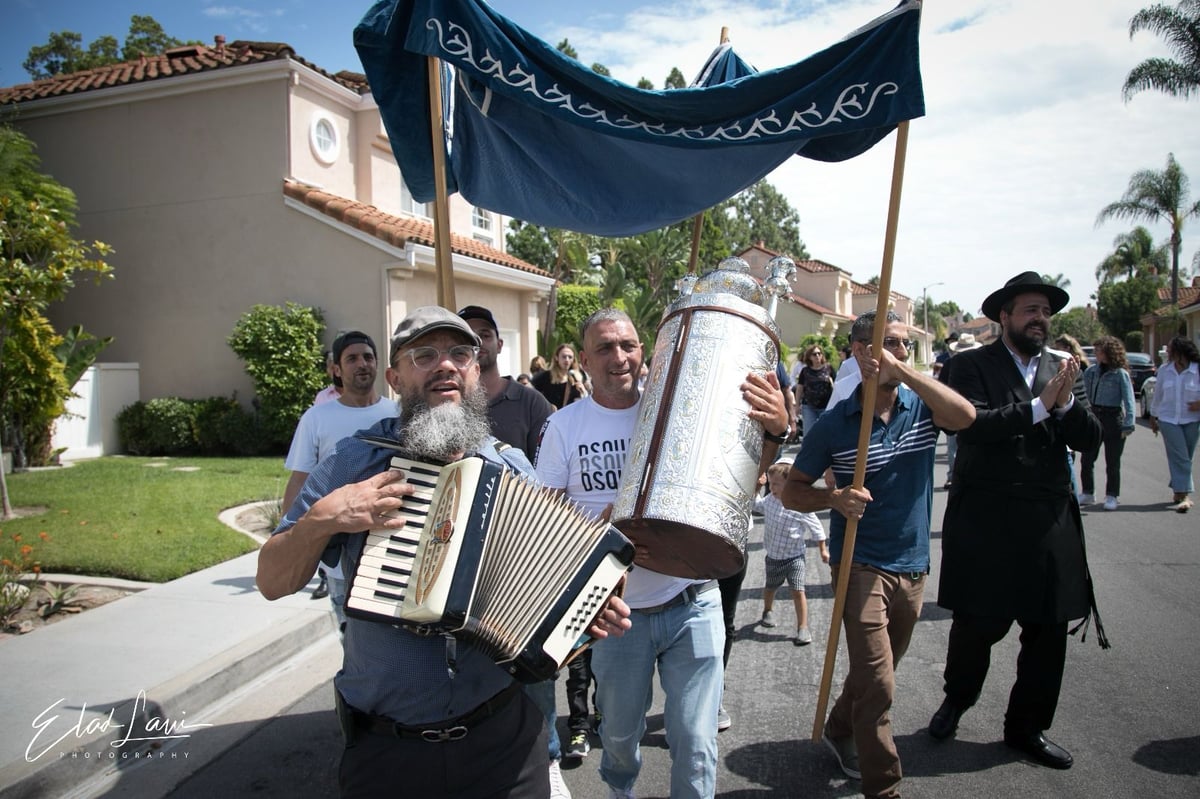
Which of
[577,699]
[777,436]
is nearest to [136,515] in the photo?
[577,699]

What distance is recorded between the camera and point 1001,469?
3.75 meters

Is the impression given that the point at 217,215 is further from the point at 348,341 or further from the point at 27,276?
the point at 348,341

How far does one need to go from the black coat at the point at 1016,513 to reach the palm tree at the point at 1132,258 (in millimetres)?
55660

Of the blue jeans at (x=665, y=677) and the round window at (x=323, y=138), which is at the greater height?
the round window at (x=323, y=138)

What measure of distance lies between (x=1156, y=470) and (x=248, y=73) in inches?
682

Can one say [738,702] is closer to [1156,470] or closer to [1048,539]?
[1048,539]

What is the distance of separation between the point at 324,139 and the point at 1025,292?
14.7m

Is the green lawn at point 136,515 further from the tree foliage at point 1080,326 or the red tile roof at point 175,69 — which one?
the tree foliage at point 1080,326

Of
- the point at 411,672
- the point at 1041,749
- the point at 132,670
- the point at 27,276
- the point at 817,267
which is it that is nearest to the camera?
the point at 411,672

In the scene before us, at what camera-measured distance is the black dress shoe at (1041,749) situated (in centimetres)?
356

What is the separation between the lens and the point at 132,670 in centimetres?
476

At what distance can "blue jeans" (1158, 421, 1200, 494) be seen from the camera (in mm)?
9211

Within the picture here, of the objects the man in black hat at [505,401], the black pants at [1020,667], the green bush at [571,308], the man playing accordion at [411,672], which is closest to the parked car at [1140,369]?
the green bush at [571,308]

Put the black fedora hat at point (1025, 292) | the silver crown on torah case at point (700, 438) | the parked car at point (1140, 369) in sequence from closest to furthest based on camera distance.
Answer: the silver crown on torah case at point (700, 438) → the black fedora hat at point (1025, 292) → the parked car at point (1140, 369)
